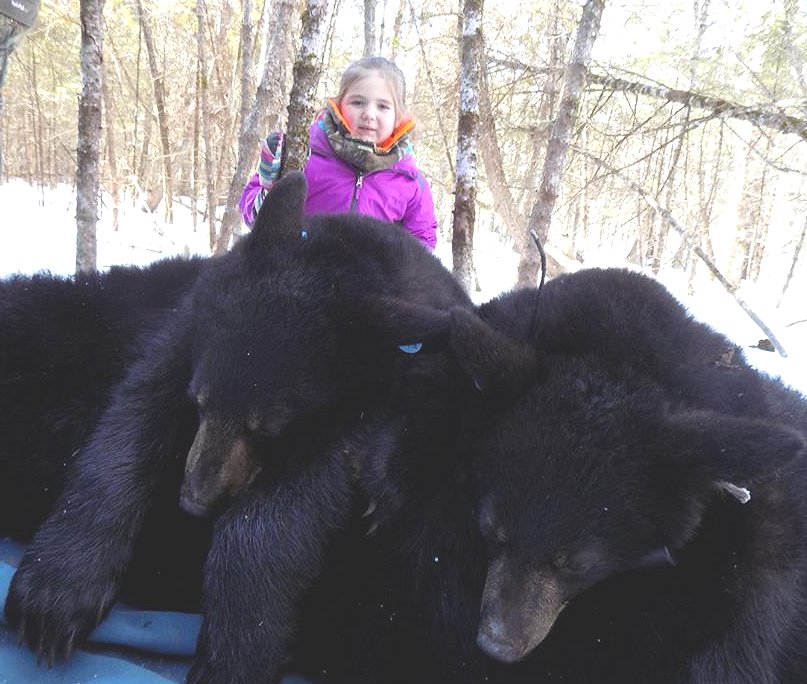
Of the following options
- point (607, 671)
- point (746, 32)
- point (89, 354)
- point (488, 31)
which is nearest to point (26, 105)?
point (488, 31)

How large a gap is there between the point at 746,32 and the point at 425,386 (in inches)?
559

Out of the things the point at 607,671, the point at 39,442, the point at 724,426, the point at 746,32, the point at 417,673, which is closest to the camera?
the point at 724,426

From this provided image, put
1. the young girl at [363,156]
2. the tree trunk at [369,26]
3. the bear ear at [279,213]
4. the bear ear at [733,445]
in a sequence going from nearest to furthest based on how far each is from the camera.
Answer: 1. the bear ear at [733,445]
2. the bear ear at [279,213]
3. the young girl at [363,156]
4. the tree trunk at [369,26]

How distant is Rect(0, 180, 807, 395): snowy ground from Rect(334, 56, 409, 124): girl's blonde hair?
2.44 metres

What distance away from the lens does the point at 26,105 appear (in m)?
28.2

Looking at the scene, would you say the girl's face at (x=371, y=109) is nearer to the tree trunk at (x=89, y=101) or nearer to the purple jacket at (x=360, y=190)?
the purple jacket at (x=360, y=190)

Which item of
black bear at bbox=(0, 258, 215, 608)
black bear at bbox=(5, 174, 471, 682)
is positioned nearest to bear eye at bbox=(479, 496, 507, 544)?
black bear at bbox=(5, 174, 471, 682)

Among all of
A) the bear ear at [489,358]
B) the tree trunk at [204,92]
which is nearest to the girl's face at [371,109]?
the bear ear at [489,358]

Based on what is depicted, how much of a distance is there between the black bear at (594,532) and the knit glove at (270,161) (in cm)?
273

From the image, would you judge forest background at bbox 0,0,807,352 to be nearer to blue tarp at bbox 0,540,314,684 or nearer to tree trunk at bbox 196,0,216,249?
tree trunk at bbox 196,0,216,249

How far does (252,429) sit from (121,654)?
32.1 inches

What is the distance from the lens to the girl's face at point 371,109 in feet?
14.5

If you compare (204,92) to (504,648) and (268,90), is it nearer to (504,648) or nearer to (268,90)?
(268,90)

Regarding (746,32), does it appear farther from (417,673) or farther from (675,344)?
(417,673)
